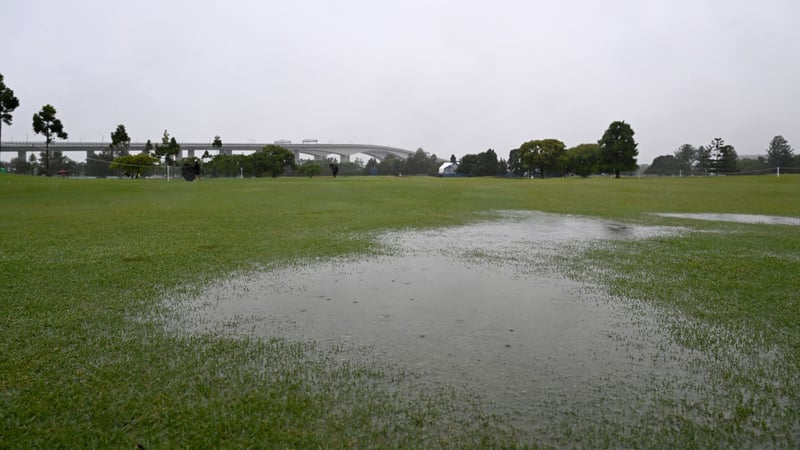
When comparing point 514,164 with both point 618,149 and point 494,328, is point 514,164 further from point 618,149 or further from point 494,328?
point 494,328

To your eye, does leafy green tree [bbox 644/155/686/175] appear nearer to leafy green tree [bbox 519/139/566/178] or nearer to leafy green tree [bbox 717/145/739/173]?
leafy green tree [bbox 717/145/739/173]

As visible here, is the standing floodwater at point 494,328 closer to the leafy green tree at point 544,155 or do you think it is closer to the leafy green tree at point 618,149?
the leafy green tree at point 618,149

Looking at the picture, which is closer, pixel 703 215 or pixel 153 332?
pixel 153 332

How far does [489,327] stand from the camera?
3547 mm

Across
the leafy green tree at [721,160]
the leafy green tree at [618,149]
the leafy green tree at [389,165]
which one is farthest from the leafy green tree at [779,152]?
the leafy green tree at [389,165]

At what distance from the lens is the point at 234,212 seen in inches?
489

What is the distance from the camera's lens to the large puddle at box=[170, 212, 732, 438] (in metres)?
2.49

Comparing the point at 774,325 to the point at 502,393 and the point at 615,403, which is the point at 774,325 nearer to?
the point at 615,403

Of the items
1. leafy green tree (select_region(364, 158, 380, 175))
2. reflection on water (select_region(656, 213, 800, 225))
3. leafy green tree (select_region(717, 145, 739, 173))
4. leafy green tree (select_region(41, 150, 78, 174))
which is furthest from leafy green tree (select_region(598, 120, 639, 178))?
leafy green tree (select_region(41, 150, 78, 174))

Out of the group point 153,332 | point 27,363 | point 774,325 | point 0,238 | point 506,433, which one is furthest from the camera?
point 0,238

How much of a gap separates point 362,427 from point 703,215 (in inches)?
554

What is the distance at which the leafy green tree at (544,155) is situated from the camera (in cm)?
8019

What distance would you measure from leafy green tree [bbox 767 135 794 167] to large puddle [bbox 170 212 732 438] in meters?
110

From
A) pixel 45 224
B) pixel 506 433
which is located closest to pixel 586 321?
pixel 506 433
